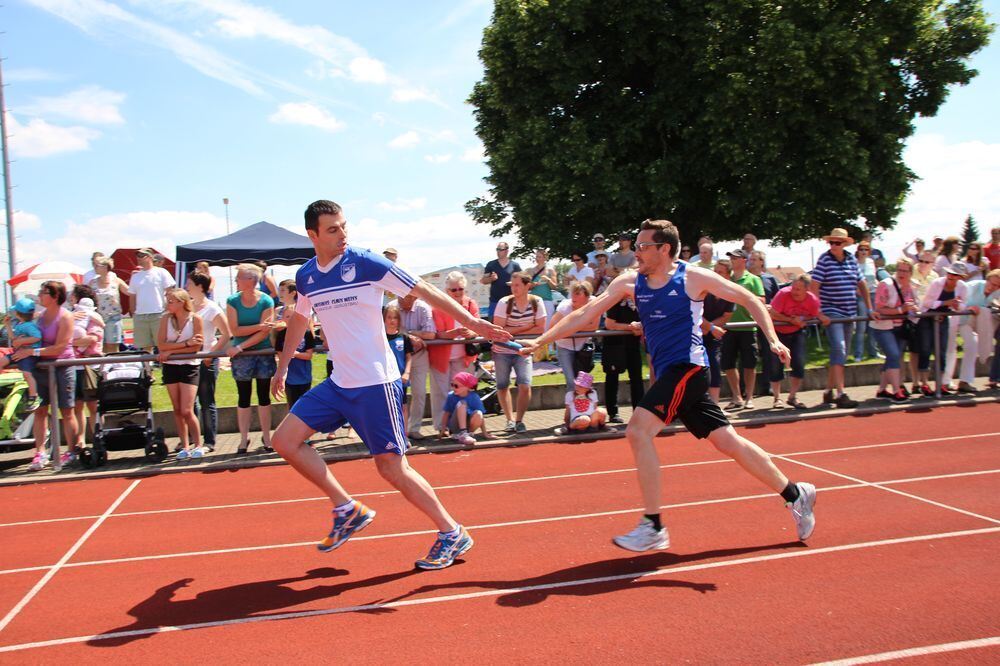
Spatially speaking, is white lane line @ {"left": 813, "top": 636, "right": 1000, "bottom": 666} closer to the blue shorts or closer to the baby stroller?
the blue shorts

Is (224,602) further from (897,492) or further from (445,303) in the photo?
(897,492)

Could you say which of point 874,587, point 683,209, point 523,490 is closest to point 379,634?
point 874,587

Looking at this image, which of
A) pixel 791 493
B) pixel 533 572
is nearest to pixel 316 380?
pixel 533 572

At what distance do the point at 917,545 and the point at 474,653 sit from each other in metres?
3.32

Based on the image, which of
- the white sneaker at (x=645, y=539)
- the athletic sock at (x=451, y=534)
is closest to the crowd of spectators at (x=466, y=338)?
the white sneaker at (x=645, y=539)

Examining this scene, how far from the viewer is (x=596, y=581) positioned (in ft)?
16.8

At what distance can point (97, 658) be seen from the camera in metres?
4.32

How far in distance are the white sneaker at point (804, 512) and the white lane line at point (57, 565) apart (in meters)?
5.09

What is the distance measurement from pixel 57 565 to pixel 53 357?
4.67 meters

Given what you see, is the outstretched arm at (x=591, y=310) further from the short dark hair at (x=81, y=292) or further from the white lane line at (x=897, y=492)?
the short dark hair at (x=81, y=292)

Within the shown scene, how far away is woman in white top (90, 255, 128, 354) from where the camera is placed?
1348 centimetres

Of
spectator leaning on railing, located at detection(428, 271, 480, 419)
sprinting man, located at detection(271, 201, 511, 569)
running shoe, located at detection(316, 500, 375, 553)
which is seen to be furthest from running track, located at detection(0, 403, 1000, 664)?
spectator leaning on railing, located at detection(428, 271, 480, 419)

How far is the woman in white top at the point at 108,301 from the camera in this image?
1348cm

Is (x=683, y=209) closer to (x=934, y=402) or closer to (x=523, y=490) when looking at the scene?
(x=934, y=402)
